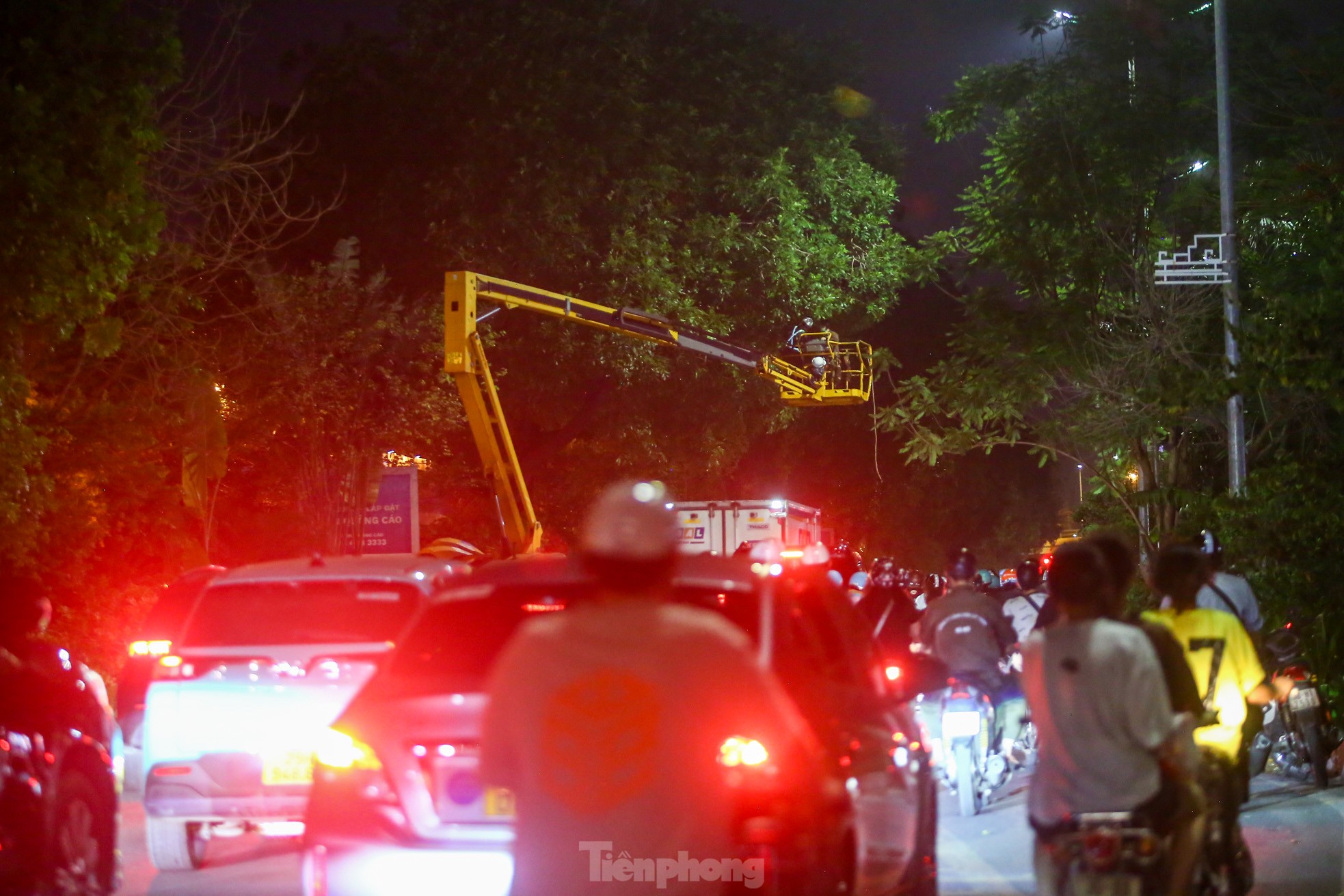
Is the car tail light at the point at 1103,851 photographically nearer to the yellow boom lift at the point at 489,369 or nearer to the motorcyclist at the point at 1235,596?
the motorcyclist at the point at 1235,596

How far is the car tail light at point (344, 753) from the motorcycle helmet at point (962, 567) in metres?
7.06

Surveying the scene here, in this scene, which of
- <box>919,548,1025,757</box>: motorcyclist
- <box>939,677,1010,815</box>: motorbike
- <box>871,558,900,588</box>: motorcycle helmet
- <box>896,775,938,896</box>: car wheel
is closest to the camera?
<box>896,775,938,896</box>: car wheel

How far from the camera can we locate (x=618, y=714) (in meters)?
3.53

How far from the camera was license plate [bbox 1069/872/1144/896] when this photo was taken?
4879mm

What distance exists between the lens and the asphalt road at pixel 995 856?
26.6 feet

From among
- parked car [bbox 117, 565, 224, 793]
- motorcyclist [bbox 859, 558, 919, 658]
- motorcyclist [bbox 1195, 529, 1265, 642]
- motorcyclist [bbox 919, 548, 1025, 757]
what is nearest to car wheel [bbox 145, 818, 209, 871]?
parked car [bbox 117, 565, 224, 793]

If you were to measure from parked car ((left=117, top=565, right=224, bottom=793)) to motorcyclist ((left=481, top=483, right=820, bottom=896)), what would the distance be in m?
8.24

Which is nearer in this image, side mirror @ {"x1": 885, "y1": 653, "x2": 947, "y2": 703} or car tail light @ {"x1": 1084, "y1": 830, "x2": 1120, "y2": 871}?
car tail light @ {"x1": 1084, "y1": 830, "x2": 1120, "y2": 871}

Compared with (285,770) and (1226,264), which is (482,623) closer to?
(285,770)

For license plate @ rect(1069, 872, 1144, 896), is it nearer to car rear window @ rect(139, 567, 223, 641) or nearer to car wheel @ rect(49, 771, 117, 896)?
car wheel @ rect(49, 771, 117, 896)

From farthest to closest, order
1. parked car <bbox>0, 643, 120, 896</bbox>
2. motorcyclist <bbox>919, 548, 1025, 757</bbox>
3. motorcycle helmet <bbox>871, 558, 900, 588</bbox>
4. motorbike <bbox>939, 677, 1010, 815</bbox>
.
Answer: motorcycle helmet <bbox>871, 558, 900, 588</bbox>
motorcyclist <bbox>919, 548, 1025, 757</bbox>
motorbike <bbox>939, 677, 1010, 815</bbox>
parked car <bbox>0, 643, 120, 896</bbox>

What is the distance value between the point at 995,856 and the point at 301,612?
402cm

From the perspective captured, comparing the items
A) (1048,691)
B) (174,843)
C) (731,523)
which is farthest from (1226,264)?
(1048,691)

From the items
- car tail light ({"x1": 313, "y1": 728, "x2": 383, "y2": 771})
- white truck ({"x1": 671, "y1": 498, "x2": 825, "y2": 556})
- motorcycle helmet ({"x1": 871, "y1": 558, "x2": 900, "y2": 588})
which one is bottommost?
car tail light ({"x1": 313, "y1": 728, "x2": 383, "y2": 771})
